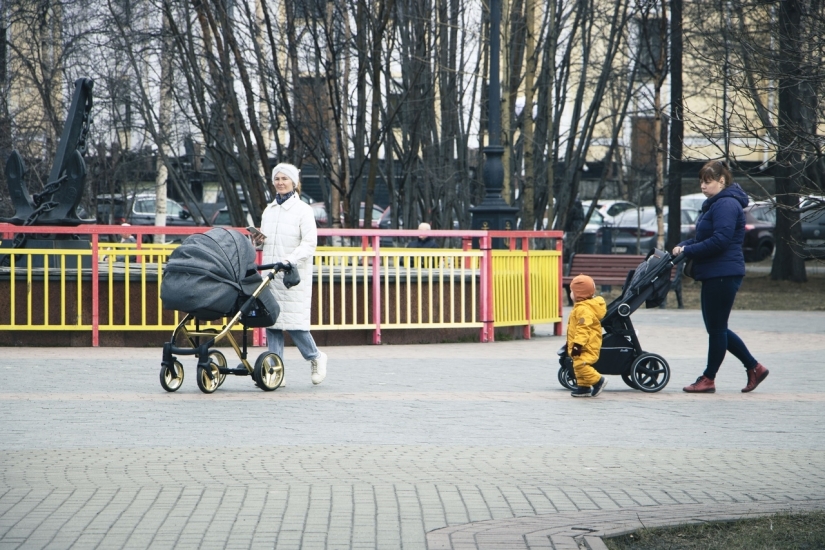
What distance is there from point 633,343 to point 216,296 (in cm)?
327

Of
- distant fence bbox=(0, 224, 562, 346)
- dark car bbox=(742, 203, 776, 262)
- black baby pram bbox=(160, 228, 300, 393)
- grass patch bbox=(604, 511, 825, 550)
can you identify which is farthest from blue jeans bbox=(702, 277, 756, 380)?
dark car bbox=(742, 203, 776, 262)

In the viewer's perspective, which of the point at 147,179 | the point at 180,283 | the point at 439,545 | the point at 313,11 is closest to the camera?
the point at 439,545

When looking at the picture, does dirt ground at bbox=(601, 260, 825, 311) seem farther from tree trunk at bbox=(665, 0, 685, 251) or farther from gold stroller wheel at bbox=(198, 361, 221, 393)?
gold stroller wheel at bbox=(198, 361, 221, 393)

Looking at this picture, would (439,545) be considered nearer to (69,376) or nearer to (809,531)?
(809,531)

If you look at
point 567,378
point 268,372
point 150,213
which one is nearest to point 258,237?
point 268,372

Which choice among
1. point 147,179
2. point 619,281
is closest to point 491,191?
point 619,281

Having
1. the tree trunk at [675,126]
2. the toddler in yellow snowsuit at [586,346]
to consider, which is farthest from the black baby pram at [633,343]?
the tree trunk at [675,126]

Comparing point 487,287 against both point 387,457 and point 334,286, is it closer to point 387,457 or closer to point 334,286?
point 334,286

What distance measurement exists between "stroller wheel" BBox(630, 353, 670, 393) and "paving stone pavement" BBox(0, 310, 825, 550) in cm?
19

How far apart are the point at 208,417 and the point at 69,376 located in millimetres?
2711

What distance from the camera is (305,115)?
19172 mm

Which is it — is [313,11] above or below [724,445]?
above

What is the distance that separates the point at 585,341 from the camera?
9477mm

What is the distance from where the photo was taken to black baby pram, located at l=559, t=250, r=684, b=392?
32.0 feet
